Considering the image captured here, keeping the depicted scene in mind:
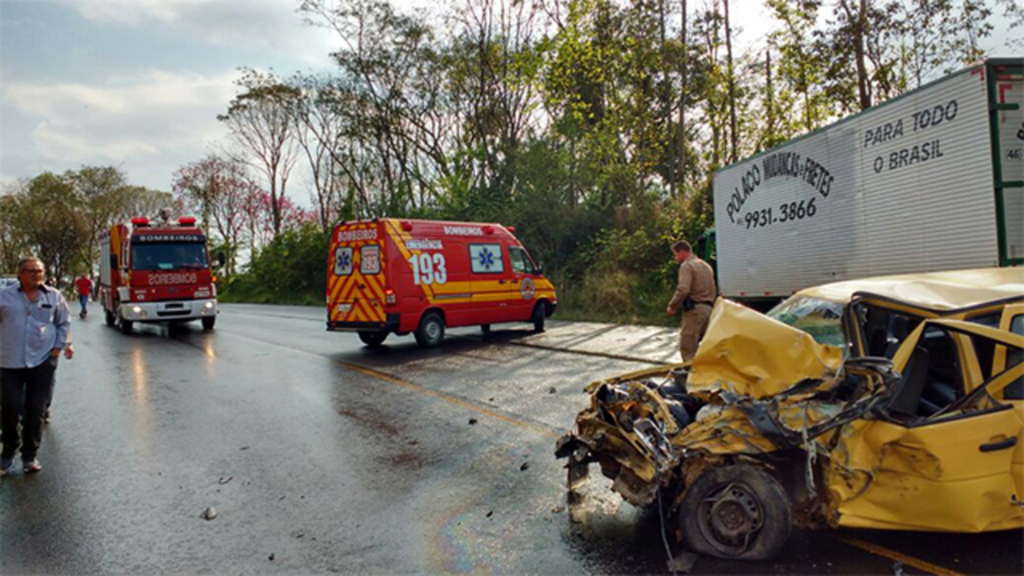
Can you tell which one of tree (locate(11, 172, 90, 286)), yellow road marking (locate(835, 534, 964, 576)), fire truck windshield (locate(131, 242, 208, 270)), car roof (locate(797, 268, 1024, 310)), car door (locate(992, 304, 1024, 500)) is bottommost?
yellow road marking (locate(835, 534, 964, 576))

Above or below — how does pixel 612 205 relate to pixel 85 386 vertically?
above

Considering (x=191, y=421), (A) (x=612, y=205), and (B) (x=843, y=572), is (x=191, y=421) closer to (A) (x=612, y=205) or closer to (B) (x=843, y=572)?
(B) (x=843, y=572)

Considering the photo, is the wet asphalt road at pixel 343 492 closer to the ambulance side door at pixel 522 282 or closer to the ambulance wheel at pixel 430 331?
the ambulance wheel at pixel 430 331

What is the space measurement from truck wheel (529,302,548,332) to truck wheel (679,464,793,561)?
37.2ft

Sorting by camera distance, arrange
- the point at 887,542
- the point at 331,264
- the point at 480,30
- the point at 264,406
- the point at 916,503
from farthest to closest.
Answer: the point at 480,30
the point at 331,264
the point at 264,406
the point at 887,542
the point at 916,503

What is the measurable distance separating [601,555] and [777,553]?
0.92m

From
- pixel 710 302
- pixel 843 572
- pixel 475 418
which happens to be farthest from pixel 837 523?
pixel 710 302

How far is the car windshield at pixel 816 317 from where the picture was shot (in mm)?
4172

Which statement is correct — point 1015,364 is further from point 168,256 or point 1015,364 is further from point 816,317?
point 168,256

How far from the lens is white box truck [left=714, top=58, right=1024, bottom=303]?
8.13 metres

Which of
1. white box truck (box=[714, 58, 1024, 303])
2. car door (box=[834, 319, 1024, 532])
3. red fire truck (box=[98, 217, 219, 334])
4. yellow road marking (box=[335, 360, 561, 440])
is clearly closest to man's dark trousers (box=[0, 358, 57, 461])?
yellow road marking (box=[335, 360, 561, 440])

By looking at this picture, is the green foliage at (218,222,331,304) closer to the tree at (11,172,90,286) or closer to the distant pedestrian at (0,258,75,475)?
the tree at (11,172,90,286)

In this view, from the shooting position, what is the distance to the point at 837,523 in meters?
3.32

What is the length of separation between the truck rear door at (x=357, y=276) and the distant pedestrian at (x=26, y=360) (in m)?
6.36
